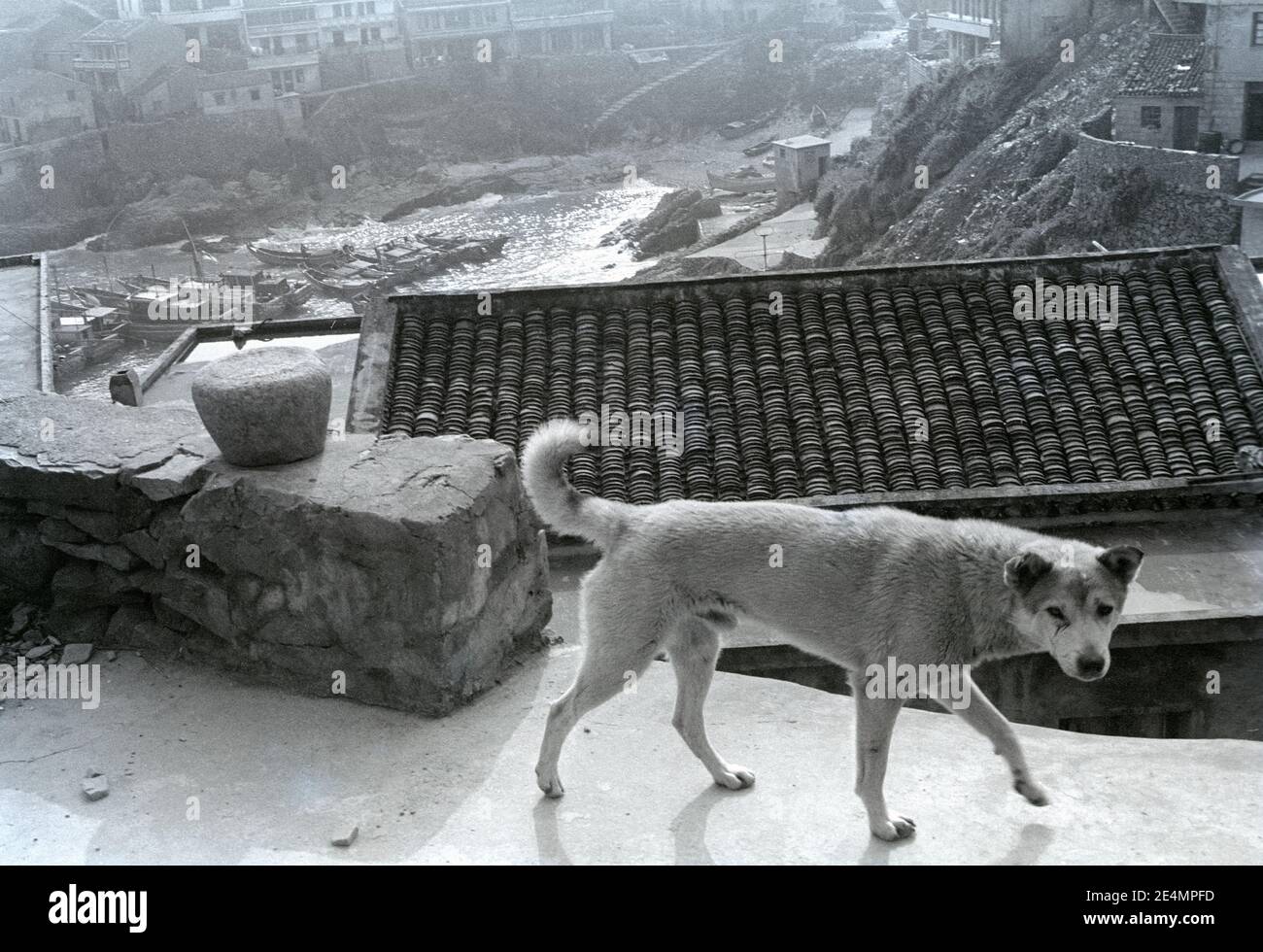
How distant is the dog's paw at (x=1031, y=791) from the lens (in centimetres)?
753

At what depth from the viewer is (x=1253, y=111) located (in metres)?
43.9

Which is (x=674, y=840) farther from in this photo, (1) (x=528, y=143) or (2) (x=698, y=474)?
(1) (x=528, y=143)

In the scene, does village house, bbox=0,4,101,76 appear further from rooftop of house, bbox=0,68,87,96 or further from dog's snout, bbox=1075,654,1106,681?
dog's snout, bbox=1075,654,1106,681

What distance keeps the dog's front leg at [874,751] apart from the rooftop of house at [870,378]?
6.01 m

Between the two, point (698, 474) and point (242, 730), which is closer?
point (242, 730)

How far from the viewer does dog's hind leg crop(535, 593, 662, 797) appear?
291 inches

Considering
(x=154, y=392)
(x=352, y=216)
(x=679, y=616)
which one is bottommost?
(x=352, y=216)

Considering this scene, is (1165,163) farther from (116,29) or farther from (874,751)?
(116,29)

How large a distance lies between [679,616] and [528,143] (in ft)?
272

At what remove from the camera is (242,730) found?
8914mm

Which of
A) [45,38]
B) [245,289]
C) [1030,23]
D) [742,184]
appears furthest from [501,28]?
[1030,23]

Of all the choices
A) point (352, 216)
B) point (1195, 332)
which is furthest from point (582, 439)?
point (352, 216)

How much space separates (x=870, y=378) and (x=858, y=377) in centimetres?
15

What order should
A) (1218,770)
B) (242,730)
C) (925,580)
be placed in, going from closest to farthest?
(925,580)
(1218,770)
(242,730)
